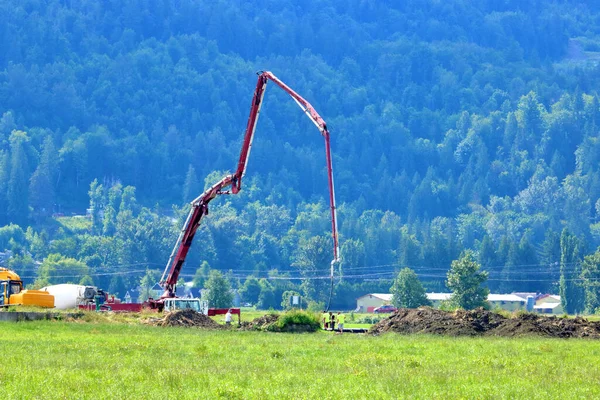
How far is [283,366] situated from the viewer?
4959cm

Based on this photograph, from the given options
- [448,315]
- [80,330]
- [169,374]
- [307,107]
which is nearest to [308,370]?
[169,374]

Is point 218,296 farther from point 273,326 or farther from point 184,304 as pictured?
point 273,326

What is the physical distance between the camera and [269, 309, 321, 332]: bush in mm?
78000

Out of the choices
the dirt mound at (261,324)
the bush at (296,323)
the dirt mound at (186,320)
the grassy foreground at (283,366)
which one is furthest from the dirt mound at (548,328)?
the dirt mound at (186,320)

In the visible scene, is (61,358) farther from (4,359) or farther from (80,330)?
(80,330)

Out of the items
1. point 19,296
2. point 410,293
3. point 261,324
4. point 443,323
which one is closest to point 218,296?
point 410,293

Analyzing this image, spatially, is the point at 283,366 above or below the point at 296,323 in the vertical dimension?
below

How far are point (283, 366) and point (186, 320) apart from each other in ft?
95.8

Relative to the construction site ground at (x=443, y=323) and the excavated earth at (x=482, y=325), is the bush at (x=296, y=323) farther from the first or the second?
the excavated earth at (x=482, y=325)

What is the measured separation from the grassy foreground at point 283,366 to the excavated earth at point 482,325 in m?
4.21

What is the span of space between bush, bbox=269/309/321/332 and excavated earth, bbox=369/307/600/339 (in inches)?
149

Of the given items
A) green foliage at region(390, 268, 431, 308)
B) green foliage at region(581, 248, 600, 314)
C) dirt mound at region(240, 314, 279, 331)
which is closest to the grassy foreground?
dirt mound at region(240, 314, 279, 331)

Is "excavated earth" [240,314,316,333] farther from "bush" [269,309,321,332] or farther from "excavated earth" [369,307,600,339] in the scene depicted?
"excavated earth" [369,307,600,339]

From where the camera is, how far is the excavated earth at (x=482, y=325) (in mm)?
71750
